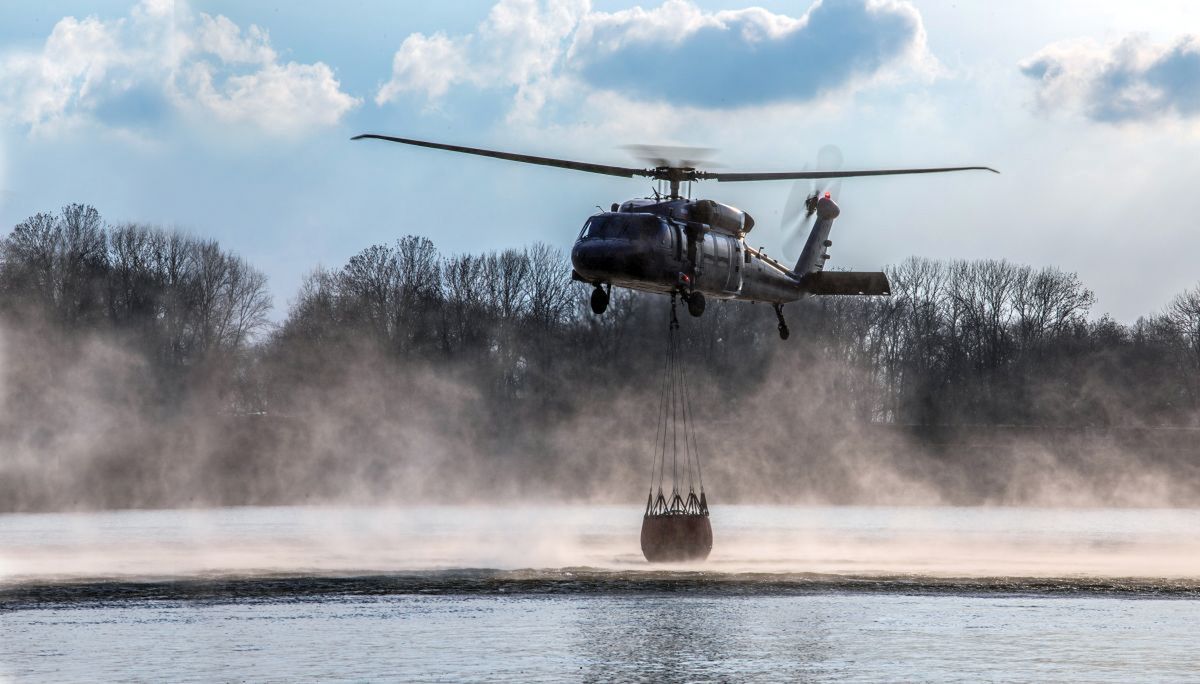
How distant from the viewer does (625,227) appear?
3919 cm

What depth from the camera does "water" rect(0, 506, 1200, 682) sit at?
3538 centimetres

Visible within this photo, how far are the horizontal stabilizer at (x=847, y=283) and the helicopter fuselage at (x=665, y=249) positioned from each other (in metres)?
4.55

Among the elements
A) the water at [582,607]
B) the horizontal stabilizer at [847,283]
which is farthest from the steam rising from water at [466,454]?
the horizontal stabilizer at [847,283]

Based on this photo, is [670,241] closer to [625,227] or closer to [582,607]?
[625,227]

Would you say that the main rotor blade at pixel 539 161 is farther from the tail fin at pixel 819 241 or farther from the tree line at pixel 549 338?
the tree line at pixel 549 338

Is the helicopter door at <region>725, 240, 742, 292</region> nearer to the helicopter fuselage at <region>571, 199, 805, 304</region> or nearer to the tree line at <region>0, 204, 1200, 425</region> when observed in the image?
the helicopter fuselage at <region>571, 199, 805, 304</region>

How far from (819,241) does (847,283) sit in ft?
12.9

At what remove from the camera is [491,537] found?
2810 inches

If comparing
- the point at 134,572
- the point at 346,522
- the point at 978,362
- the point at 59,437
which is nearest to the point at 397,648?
the point at 134,572

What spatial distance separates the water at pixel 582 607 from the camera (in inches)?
1393

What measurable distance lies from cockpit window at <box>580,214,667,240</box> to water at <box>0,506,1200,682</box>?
32.2ft

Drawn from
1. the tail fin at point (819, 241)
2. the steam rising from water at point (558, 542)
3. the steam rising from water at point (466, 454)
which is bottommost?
the steam rising from water at point (558, 542)

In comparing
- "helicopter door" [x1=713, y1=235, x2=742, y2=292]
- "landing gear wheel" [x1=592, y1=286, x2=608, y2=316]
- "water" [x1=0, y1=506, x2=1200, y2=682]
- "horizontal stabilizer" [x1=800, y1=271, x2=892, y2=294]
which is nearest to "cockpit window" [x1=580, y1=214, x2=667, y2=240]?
"landing gear wheel" [x1=592, y1=286, x2=608, y2=316]

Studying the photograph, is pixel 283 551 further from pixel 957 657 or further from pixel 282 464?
pixel 282 464
